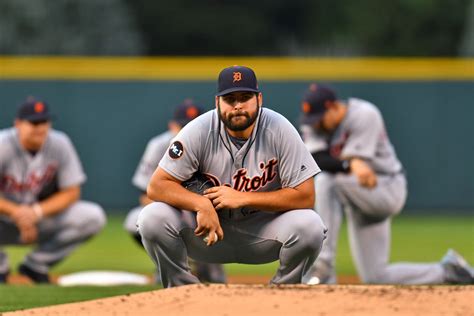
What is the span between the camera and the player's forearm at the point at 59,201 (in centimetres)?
894

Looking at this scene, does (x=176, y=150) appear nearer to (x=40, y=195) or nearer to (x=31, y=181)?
(x=31, y=181)

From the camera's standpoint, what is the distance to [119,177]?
14.1 m

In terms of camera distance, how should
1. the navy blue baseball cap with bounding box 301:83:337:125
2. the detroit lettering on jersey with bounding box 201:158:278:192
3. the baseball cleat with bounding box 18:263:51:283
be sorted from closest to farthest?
the detroit lettering on jersey with bounding box 201:158:278:192, the navy blue baseball cap with bounding box 301:83:337:125, the baseball cleat with bounding box 18:263:51:283

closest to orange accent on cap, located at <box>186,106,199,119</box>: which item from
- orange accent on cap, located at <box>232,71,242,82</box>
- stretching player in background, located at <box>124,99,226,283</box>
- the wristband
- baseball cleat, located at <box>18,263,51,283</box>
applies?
stretching player in background, located at <box>124,99,226,283</box>

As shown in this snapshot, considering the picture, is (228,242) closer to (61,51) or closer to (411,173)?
(411,173)

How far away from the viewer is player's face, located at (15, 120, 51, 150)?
8.90 meters

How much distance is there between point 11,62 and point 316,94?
664 cm

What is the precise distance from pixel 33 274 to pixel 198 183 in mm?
2925

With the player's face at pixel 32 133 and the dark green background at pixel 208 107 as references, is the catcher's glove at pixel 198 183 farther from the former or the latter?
the dark green background at pixel 208 107

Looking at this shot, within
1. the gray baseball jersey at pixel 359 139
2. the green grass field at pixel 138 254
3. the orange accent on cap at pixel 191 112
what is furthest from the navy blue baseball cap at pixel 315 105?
the green grass field at pixel 138 254

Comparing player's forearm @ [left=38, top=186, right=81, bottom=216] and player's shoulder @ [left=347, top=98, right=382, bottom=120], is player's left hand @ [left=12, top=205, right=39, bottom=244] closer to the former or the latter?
player's forearm @ [left=38, top=186, right=81, bottom=216]

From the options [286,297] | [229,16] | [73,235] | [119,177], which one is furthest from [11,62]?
[229,16]

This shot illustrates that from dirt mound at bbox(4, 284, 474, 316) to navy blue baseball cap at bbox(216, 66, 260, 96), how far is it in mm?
1008

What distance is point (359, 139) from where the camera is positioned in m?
8.30
